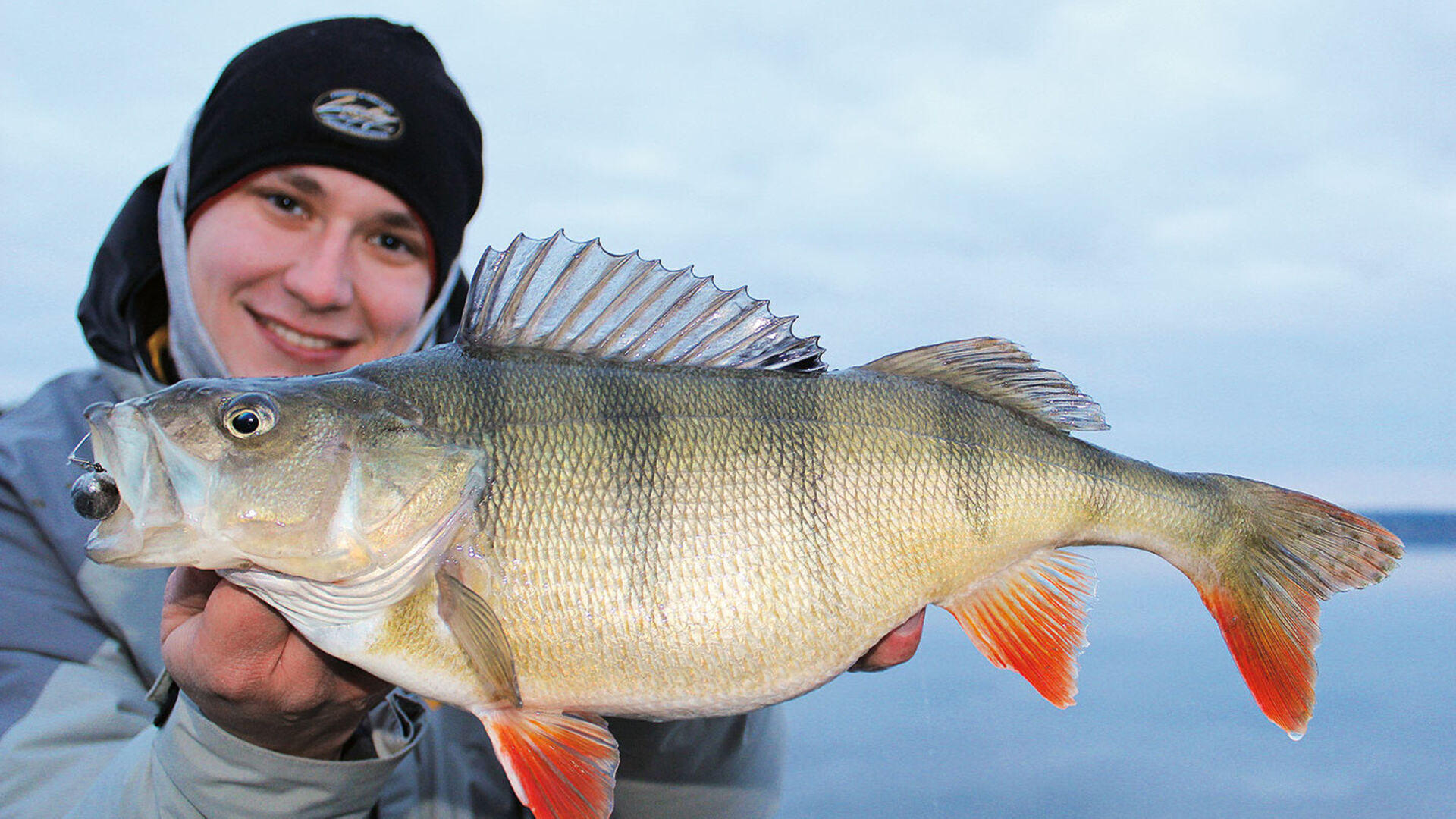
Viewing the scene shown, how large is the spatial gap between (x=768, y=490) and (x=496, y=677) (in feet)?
1.77

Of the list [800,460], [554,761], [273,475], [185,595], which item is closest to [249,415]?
[273,475]

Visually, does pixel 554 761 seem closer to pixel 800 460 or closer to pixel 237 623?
pixel 237 623

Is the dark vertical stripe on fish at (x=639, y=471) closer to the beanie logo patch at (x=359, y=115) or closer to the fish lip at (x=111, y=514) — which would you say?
the fish lip at (x=111, y=514)

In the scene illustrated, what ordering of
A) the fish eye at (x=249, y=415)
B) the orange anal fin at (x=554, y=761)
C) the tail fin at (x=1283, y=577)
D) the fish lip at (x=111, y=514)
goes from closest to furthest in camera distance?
the fish lip at (x=111, y=514)
the fish eye at (x=249, y=415)
the orange anal fin at (x=554, y=761)
the tail fin at (x=1283, y=577)

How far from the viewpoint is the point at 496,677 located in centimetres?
138

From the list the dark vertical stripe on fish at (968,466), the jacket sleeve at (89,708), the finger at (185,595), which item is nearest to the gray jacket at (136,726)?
the jacket sleeve at (89,708)

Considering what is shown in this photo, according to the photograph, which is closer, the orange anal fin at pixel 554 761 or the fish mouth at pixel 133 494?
the fish mouth at pixel 133 494

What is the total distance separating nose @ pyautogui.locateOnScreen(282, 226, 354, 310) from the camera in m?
2.64

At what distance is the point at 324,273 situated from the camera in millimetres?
2652

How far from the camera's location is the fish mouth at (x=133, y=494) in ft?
4.00

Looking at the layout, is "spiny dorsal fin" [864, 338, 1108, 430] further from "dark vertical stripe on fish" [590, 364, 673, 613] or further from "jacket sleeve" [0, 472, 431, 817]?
"jacket sleeve" [0, 472, 431, 817]

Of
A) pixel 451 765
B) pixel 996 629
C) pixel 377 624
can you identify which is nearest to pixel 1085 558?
pixel 996 629

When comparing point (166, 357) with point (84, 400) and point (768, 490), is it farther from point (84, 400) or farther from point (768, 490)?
point (768, 490)

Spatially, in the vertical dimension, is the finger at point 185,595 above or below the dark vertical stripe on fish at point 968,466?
below
